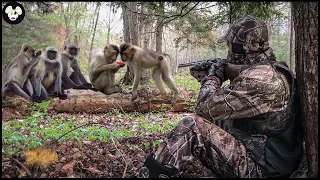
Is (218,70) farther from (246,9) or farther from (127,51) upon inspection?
(127,51)

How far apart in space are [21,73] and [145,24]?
12.3ft

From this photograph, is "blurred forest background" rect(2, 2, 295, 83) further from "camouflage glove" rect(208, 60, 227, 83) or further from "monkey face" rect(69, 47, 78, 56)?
"camouflage glove" rect(208, 60, 227, 83)

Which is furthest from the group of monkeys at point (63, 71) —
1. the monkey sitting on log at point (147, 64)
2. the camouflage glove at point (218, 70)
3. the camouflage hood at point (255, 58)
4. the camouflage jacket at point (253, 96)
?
the camouflage jacket at point (253, 96)

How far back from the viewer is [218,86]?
11.1 ft

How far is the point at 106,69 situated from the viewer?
9664mm

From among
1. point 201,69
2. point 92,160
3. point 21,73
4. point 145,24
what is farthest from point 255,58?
point 21,73

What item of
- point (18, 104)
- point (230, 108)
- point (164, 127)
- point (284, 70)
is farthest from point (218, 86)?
point (18, 104)

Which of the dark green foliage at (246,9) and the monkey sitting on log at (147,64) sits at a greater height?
the dark green foliage at (246,9)

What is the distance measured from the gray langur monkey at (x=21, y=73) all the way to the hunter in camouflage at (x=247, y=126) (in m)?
6.60

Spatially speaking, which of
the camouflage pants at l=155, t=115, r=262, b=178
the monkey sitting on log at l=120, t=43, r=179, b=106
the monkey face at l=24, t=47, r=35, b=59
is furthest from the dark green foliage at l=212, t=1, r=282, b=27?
the monkey face at l=24, t=47, r=35, b=59

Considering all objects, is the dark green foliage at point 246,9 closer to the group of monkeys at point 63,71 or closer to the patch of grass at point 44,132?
the patch of grass at point 44,132

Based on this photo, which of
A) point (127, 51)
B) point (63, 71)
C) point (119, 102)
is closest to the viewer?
point (119, 102)

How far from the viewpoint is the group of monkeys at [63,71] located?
886cm

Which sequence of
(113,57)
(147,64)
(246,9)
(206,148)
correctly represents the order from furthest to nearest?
(113,57)
(147,64)
(246,9)
(206,148)
